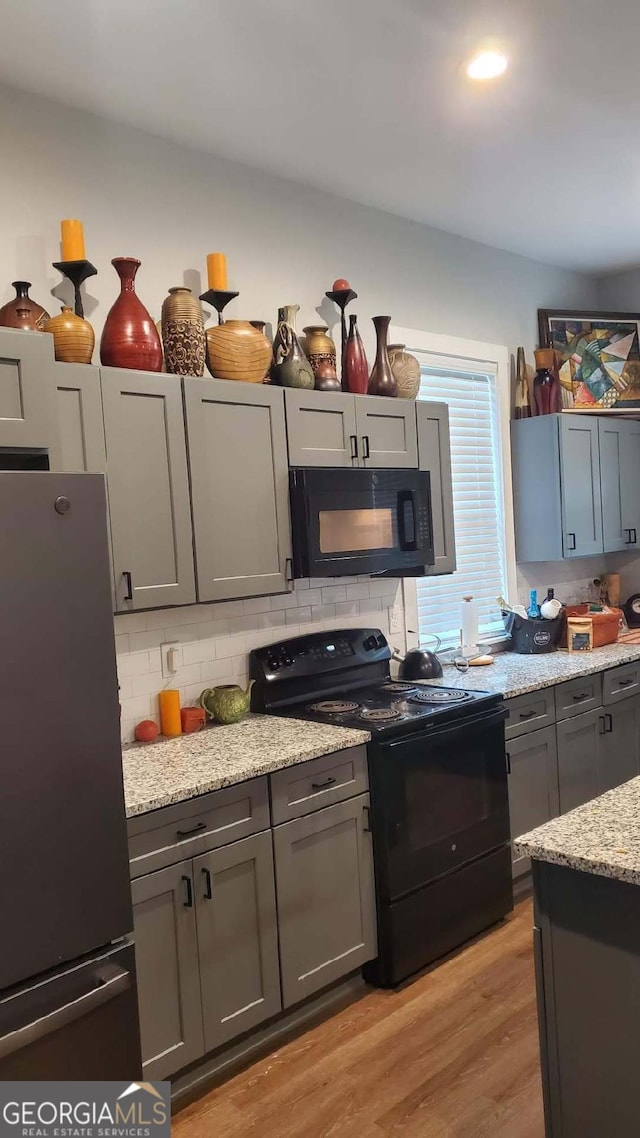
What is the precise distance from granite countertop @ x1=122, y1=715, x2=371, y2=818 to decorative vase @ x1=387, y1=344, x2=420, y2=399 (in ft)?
4.93

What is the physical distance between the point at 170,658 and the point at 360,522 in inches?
35.6

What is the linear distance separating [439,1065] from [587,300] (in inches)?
174

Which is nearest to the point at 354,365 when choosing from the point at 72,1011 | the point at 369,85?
the point at 369,85

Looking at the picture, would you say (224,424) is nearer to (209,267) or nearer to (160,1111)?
(209,267)

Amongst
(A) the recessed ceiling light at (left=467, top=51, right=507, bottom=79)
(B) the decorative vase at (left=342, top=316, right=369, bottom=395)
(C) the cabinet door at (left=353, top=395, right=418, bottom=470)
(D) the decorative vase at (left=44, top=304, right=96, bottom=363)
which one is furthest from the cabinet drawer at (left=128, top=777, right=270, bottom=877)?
(A) the recessed ceiling light at (left=467, top=51, right=507, bottom=79)

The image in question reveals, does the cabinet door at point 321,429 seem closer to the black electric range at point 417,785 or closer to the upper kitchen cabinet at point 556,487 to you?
the black electric range at point 417,785

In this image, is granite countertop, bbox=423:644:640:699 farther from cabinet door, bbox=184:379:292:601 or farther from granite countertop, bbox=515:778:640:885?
granite countertop, bbox=515:778:640:885

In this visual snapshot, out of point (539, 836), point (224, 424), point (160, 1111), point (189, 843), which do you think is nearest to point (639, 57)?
point (224, 424)

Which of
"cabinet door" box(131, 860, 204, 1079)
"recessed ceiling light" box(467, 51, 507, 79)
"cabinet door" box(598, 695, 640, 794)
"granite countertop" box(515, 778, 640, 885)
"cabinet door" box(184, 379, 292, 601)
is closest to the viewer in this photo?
"granite countertop" box(515, 778, 640, 885)

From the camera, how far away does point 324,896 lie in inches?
110

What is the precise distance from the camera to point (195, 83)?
8.89ft

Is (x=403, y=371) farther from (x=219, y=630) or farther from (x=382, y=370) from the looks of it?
(x=219, y=630)

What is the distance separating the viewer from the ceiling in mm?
2389

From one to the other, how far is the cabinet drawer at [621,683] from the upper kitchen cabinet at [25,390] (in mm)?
3034
